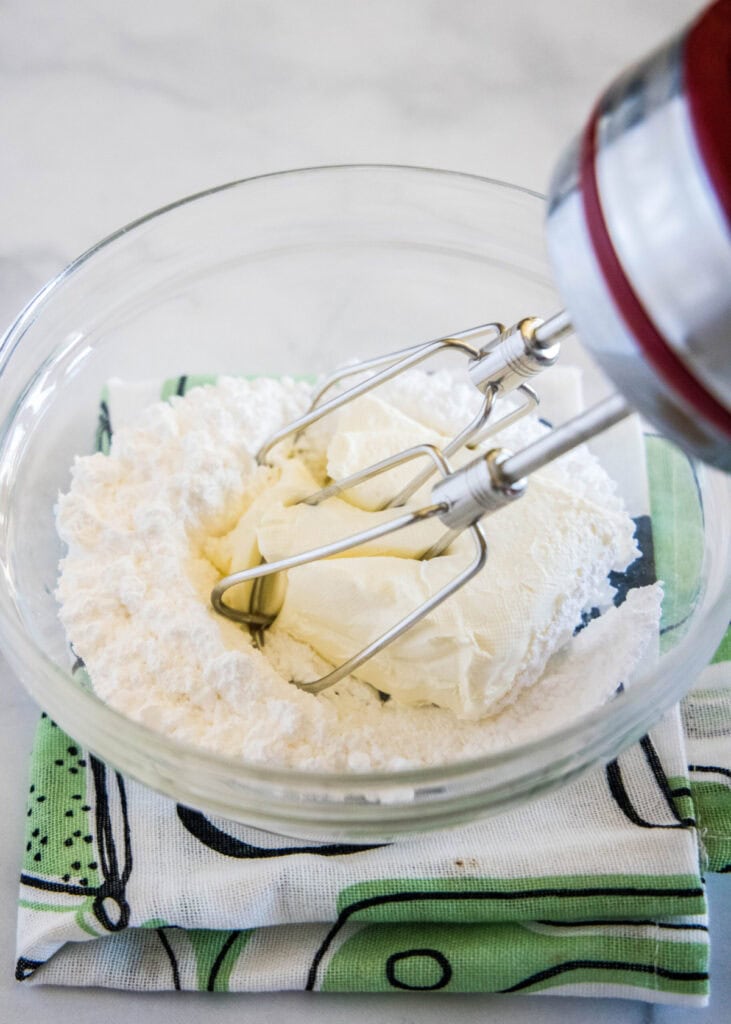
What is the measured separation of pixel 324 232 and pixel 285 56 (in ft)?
1.24

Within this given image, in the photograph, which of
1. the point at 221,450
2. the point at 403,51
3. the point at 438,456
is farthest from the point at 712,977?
the point at 403,51

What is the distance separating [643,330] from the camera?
16.1 inches

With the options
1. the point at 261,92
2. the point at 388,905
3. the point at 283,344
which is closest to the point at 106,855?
the point at 388,905

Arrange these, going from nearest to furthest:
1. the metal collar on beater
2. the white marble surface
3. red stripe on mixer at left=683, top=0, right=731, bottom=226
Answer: red stripe on mixer at left=683, top=0, right=731, bottom=226, the metal collar on beater, the white marble surface

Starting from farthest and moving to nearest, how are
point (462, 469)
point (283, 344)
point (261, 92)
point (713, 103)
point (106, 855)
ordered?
point (261, 92) → point (283, 344) → point (106, 855) → point (462, 469) → point (713, 103)

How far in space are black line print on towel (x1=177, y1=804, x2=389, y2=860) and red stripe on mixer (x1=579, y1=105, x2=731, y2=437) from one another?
0.40 metres

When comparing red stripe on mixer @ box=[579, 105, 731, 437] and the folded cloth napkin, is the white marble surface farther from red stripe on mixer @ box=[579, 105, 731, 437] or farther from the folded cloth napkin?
red stripe on mixer @ box=[579, 105, 731, 437]

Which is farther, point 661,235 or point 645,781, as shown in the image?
point 645,781

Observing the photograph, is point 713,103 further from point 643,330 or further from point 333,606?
point 333,606

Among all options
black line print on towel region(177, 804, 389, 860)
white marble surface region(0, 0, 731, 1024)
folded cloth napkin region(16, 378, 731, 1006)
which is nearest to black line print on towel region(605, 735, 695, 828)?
folded cloth napkin region(16, 378, 731, 1006)

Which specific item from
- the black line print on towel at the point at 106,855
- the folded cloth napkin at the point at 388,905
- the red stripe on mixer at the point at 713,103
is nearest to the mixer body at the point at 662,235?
the red stripe on mixer at the point at 713,103

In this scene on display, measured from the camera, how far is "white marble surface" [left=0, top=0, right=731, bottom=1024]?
1073 mm

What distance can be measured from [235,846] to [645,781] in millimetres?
291

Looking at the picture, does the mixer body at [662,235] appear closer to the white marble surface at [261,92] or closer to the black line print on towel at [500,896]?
the black line print on towel at [500,896]
